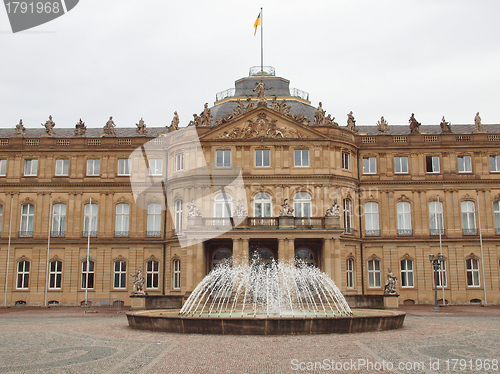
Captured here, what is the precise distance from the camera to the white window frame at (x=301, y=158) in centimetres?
4919

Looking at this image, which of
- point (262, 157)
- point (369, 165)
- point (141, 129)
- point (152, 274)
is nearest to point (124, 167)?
point (141, 129)

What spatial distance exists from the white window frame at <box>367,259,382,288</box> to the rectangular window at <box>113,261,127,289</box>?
21.4 metres

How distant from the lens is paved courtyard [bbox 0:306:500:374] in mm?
16891

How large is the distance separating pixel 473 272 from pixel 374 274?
837cm

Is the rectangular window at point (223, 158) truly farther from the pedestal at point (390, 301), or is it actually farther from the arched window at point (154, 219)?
the pedestal at point (390, 301)

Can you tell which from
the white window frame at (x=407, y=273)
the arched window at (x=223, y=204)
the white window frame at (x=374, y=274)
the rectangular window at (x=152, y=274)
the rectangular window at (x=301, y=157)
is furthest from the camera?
the rectangular window at (x=152, y=274)

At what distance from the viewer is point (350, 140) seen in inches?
2023

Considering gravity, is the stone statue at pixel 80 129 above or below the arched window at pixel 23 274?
above

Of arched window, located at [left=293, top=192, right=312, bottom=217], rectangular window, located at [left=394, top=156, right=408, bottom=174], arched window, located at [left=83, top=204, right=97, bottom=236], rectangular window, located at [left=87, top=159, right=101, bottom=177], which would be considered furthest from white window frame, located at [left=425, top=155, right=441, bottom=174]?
arched window, located at [left=83, top=204, right=97, bottom=236]

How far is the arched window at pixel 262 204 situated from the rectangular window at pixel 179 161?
7245mm

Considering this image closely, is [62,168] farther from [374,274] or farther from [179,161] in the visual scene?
[374,274]

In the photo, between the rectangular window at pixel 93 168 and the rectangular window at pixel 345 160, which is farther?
the rectangular window at pixel 93 168

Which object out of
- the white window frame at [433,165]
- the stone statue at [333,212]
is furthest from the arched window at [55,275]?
the white window frame at [433,165]

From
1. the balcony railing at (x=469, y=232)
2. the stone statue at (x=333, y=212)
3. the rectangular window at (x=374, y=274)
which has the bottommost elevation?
the rectangular window at (x=374, y=274)
